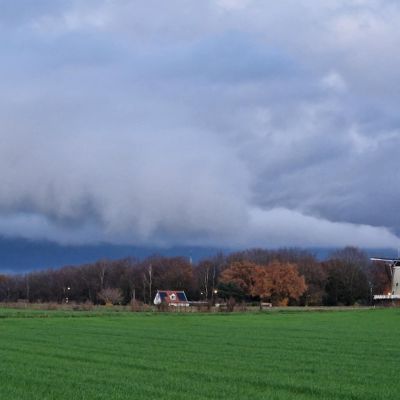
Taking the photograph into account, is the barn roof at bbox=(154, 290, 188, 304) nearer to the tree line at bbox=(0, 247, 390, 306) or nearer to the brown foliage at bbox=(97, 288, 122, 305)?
the tree line at bbox=(0, 247, 390, 306)

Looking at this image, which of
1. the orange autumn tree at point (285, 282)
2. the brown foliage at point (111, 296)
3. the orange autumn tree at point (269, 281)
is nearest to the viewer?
the orange autumn tree at point (285, 282)

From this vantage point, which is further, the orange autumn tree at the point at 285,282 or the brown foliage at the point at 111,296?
the brown foliage at the point at 111,296

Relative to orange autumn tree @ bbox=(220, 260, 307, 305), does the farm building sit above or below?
below

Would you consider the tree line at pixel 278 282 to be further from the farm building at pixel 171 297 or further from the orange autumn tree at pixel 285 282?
the farm building at pixel 171 297

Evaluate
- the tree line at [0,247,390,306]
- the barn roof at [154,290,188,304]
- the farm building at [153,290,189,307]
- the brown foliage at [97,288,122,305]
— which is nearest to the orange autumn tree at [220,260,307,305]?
the tree line at [0,247,390,306]

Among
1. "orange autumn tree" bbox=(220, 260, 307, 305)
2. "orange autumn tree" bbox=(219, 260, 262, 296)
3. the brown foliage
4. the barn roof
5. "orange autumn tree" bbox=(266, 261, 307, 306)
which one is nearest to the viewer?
"orange autumn tree" bbox=(266, 261, 307, 306)

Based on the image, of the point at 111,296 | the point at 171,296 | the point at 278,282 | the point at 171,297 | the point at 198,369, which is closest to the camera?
the point at 198,369

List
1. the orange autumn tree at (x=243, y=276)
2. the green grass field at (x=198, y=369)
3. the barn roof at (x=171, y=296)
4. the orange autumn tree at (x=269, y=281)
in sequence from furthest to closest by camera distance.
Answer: the barn roof at (x=171, y=296) → the orange autumn tree at (x=243, y=276) → the orange autumn tree at (x=269, y=281) → the green grass field at (x=198, y=369)

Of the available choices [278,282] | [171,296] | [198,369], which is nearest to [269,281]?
[278,282]

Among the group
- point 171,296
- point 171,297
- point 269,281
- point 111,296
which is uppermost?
point 269,281

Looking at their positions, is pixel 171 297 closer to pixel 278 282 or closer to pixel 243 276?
pixel 243 276

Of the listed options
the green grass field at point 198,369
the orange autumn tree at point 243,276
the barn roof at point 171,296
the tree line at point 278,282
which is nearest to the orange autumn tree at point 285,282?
the tree line at point 278,282

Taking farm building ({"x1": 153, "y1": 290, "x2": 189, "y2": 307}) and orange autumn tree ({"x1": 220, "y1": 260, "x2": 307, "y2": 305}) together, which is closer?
orange autumn tree ({"x1": 220, "y1": 260, "x2": 307, "y2": 305})

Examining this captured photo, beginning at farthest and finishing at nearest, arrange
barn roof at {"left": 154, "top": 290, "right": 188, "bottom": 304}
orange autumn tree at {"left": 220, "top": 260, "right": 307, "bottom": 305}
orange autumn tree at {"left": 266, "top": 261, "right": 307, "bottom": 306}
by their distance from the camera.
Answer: barn roof at {"left": 154, "top": 290, "right": 188, "bottom": 304}, orange autumn tree at {"left": 220, "top": 260, "right": 307, "bottom": 305}, orange autumn tree at {"left": 266, "top": 261, "right": 307, "bottom": 306}
